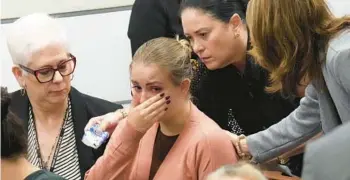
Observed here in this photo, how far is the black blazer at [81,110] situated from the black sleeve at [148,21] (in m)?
0.47

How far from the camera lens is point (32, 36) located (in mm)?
1998

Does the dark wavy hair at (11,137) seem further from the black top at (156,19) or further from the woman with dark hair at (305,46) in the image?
the black top at (156,19)

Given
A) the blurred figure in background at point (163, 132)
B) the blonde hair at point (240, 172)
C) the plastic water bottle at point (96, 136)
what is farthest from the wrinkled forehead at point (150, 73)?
the blonde hair at point (240, 172)

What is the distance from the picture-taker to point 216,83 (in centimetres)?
210

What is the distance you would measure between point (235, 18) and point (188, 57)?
287 millimetres

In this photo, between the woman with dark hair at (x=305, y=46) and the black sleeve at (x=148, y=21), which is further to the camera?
the black sleeve at (x=148, y=21)

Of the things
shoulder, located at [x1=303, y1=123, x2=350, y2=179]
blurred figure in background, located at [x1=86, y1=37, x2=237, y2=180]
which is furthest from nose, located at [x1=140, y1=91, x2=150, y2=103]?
shoulder, located at [x1=303, y1=123, x2=350, y2=179]

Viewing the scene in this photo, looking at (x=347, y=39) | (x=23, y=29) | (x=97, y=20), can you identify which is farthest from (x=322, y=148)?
(x=97, y=20)

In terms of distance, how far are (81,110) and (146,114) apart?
0.46 metres

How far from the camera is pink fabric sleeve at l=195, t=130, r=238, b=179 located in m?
1.64

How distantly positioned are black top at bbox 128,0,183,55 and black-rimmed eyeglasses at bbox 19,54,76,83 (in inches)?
21.4

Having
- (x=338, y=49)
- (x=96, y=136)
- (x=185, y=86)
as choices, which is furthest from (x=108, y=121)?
(x=338, y=49)

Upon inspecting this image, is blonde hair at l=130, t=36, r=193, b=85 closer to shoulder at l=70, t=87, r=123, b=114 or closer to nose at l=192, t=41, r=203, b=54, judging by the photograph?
nose at l=192, t=41, r=203, b=54

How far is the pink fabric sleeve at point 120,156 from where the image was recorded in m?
1.70
